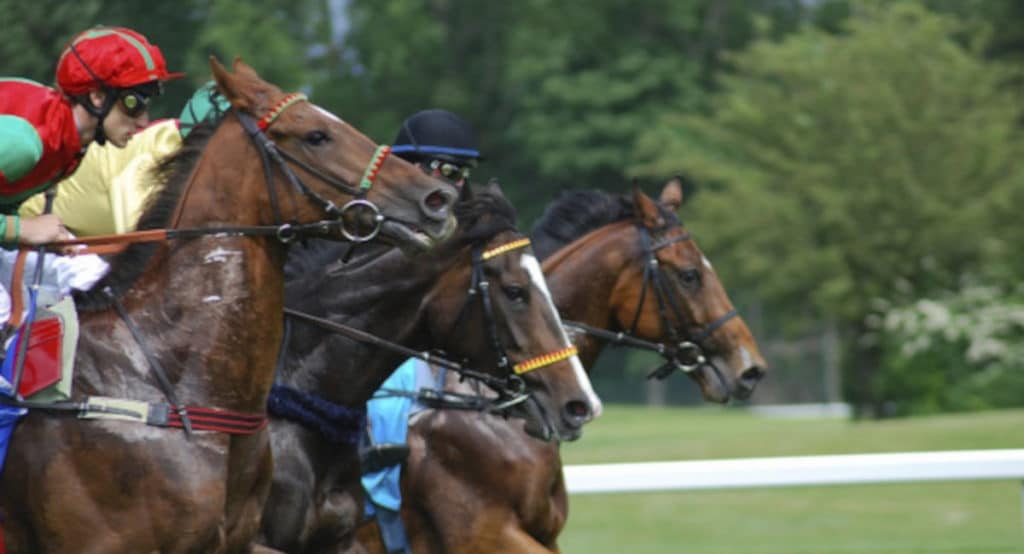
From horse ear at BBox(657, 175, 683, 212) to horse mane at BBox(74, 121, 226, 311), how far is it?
3.16 meters

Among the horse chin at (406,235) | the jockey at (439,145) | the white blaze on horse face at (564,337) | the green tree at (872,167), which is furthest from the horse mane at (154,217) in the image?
the green tree at (872,167)

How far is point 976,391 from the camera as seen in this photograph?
2352 cm

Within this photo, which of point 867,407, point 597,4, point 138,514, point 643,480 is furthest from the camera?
point 597,4

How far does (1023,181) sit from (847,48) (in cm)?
449

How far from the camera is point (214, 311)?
4363mm

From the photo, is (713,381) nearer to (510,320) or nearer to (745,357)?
(745,357)

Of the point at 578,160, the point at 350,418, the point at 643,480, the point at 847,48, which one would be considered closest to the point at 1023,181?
the point at 847,48

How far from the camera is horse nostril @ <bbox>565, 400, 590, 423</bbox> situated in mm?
5270

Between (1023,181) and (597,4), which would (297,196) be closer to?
(1023,181)

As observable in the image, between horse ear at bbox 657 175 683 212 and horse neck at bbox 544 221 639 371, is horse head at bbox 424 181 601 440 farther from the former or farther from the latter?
horse ear at bbox 657 175 683 212

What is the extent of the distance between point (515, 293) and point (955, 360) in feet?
64.4

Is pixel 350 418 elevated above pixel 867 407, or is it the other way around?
pixel 350 418

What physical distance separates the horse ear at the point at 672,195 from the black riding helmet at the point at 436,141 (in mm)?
1106

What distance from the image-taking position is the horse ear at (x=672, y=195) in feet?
24.2
